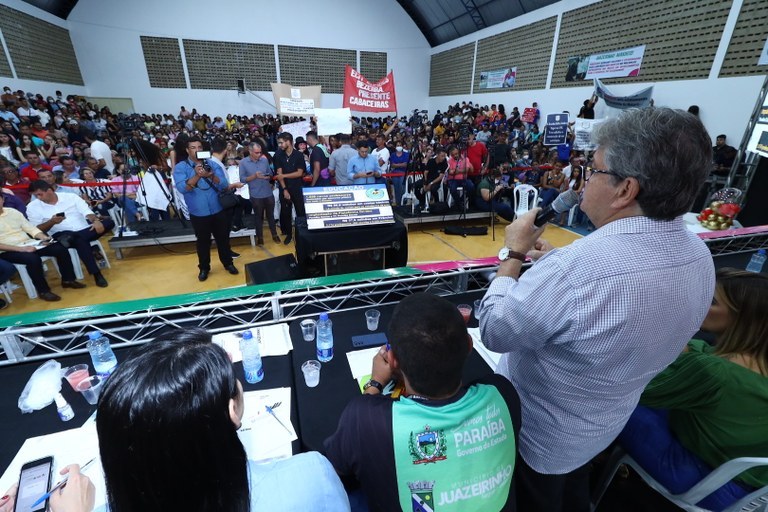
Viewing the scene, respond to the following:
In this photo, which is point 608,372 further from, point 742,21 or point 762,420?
point 742,21

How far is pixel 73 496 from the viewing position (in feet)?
2.76

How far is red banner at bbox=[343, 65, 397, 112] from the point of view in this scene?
8.21 meters

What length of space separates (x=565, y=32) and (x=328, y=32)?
407 inches

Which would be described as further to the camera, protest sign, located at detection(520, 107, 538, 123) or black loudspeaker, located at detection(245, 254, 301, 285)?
protest sign, located at detection(520, 107, 538, 123)

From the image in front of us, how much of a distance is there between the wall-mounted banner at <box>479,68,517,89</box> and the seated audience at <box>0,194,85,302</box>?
13857 mm

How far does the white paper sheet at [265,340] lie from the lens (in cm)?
180

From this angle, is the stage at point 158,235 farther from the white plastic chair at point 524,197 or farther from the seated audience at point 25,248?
the white plastic chair at point 524,197

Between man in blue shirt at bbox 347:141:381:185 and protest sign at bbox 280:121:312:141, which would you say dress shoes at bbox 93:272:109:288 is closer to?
man in blue shirt at bbox 347:141:381:185

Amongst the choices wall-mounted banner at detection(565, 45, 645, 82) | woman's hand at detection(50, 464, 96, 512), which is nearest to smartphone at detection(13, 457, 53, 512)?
woman's hand at detection(50, 464, 96, 512)

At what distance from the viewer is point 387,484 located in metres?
0.93

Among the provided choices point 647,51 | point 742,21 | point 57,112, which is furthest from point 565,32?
point 57,112

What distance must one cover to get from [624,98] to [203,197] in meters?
9.85

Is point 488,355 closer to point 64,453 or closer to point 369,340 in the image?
point 369,340

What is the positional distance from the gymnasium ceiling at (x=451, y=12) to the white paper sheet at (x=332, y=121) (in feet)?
29.7
